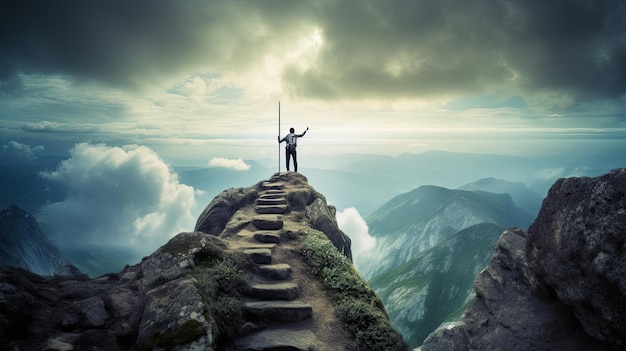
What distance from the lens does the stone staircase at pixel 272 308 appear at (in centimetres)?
1085

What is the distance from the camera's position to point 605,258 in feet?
25.0

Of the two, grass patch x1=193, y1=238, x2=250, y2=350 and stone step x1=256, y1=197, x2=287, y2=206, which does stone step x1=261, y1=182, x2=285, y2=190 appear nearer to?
stone step x1=256, y1=197, x2=287, y2=206

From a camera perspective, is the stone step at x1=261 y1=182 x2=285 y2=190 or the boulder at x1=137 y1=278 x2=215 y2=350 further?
the stone step at x1=261 y1=182 x2=285 y2=190

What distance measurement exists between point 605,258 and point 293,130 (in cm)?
2808

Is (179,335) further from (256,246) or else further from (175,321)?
(256,246)

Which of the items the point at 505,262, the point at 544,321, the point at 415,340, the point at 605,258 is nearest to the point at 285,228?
the point at 505,262

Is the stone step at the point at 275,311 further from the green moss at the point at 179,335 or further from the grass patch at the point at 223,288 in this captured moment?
the green moss at the point at 179,335

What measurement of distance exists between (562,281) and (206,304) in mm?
11160

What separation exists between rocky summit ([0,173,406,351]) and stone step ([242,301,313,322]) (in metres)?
0.04

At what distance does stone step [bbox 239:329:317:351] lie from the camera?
10.5 m

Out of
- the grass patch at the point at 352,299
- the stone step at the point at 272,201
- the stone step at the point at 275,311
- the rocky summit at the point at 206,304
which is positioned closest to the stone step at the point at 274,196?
the stone step at the point at 272,201

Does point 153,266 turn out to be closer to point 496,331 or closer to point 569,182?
point 496,331

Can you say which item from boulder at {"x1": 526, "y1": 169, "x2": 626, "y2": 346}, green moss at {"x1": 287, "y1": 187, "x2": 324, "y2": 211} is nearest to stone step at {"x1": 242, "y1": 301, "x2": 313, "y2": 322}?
boulder at {"x1": 526, "y1": 169, "x2": 626, "y2": 346}

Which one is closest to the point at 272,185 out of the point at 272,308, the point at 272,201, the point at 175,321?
the point at 272,201
